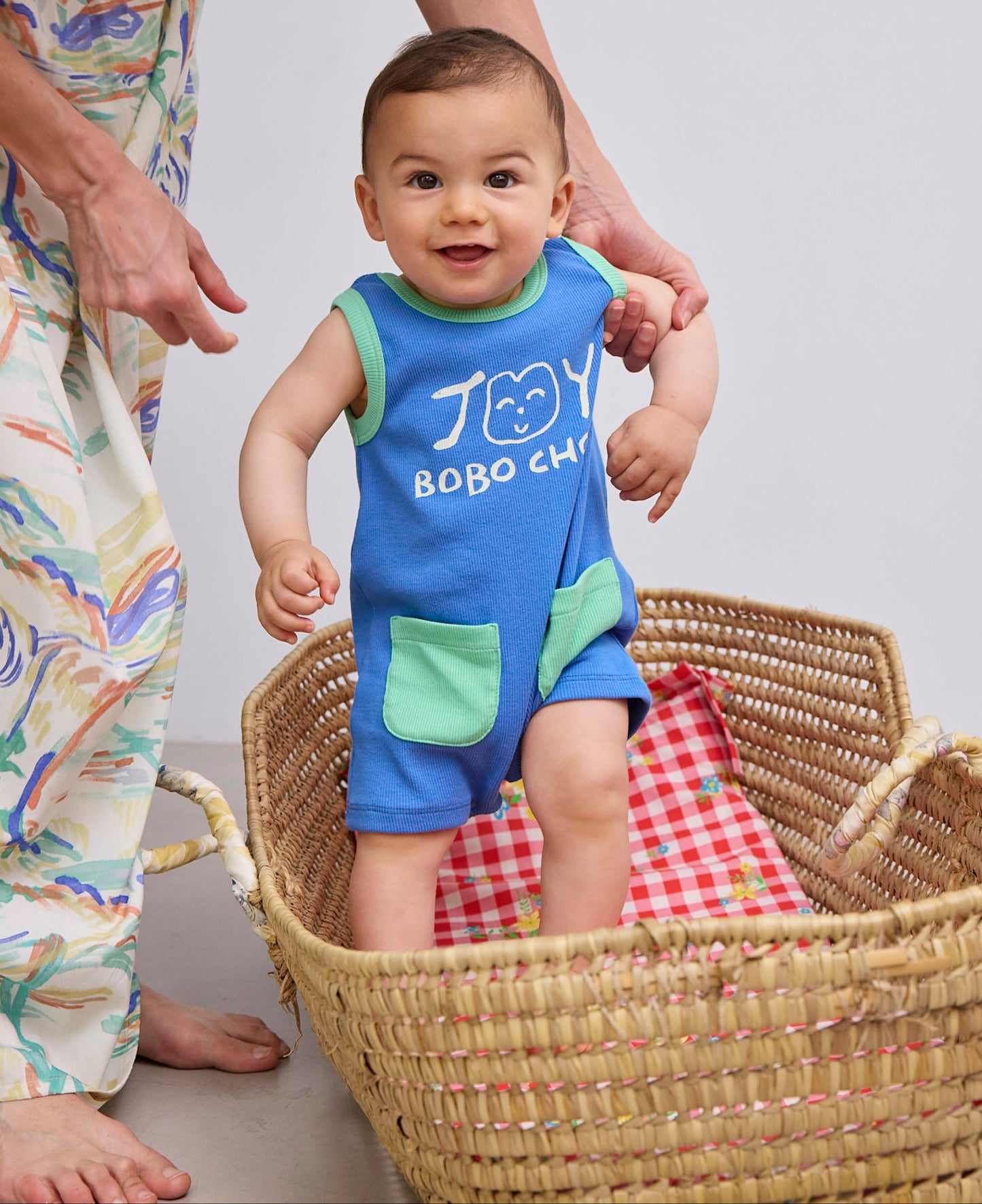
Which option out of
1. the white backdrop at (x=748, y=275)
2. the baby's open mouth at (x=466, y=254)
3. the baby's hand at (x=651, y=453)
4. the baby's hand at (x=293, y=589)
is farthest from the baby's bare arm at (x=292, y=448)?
the white backdrop at (x=748, y=275)

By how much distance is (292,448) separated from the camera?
102 centimetres

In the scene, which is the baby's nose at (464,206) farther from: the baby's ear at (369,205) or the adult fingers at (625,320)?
the adult fingers at (625,320)

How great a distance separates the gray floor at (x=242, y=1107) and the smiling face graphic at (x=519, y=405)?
553 millimetres

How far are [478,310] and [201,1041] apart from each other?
65 cm

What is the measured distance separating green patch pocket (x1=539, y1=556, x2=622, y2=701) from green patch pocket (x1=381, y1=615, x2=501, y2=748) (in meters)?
0.04

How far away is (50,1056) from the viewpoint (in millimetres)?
942

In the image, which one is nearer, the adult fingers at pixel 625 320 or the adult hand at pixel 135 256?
the adult hand at pixel 135 256

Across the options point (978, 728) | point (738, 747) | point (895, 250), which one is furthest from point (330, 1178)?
point (895, 250)

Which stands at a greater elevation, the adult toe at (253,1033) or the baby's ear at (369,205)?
the baby's ear at (369,205)

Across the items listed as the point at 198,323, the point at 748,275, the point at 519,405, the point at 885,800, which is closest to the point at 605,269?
the point at 519,405

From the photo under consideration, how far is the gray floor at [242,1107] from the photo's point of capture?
929mm

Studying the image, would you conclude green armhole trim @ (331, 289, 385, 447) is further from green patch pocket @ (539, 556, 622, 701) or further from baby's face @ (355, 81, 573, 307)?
green patch pocket @ (539, 556, 622, 701)

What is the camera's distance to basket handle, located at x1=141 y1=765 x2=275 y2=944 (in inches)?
35.7

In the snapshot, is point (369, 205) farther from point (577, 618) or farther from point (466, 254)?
point (577, 618)
